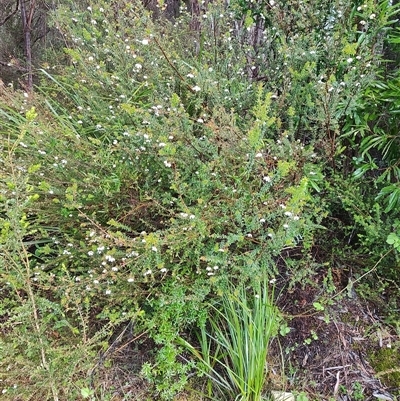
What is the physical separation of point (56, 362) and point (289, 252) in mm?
1273

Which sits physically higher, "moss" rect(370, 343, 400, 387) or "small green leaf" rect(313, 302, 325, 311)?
"small green leaf" rect(313, 302, 325, 311)

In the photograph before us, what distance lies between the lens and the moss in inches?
63.7

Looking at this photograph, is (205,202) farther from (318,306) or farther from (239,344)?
(318,306)

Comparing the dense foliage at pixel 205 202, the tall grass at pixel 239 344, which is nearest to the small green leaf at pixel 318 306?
the dense foliage at pixel 205 202

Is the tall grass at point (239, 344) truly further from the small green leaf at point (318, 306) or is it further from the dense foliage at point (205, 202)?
the small green leaf at point (318, 306)

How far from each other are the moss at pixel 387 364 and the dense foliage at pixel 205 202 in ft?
0.68

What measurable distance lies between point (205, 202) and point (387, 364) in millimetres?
1214

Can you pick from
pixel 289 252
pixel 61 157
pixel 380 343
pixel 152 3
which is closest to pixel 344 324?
pixel 380 343

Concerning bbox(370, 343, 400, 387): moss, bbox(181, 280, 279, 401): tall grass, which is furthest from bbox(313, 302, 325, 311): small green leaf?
bbox(370, 343, 400, 387): moss

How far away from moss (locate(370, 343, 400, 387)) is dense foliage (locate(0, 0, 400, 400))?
21cm

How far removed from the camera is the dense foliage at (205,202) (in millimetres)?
1445

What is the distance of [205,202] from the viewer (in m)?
1.54

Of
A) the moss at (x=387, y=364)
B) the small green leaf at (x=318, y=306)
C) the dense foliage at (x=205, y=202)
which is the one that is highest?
the dense foliage at (x=205, y=202)

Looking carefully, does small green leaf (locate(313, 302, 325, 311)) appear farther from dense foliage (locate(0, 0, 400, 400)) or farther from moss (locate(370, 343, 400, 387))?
moss (locate(370, 343, 400, 387))
